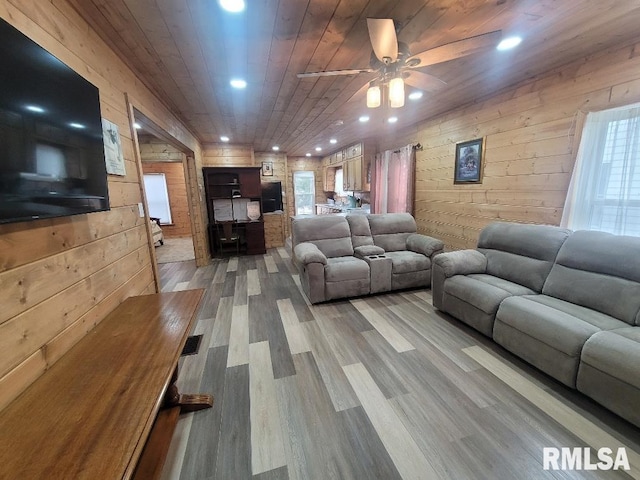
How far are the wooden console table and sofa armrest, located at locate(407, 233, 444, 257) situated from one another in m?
2.95

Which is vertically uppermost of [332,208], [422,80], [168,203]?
[422,80]

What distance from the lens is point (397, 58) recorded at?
177 centimetres

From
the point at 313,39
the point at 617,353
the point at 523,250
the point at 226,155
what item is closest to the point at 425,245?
the point at 523,250

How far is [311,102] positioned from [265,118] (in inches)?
37.6

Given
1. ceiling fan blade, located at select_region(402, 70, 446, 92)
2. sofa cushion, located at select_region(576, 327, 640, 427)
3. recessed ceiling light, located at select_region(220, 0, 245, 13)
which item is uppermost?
recessed ceiling light, located at select_region(220, 0, 245, 13)

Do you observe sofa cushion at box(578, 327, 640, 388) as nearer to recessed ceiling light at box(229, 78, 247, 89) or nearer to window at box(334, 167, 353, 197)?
recessed ceiling light at box(229, 78, 247, 89)

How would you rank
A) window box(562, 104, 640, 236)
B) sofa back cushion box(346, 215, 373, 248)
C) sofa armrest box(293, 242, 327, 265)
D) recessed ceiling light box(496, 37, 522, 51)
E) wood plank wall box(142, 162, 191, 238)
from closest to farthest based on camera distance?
recessed ceiling light box(496, 37, 522, 51), window box(562, 104, 640, 236), sofa armrest box(293, 242, 327, 265), sofa back cushion box(346, 215, 373, 248), wood plank wall box(142, 162, 191, 238)

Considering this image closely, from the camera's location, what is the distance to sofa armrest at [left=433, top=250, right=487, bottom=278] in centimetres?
Answer: 265

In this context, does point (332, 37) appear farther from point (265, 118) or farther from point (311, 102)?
point (265, 118)

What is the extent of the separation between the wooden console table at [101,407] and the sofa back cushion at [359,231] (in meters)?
2.62

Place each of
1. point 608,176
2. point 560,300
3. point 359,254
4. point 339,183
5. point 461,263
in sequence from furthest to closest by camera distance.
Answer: point 339,183
point 359,254
point 461,263
point 608,176
point 560,300

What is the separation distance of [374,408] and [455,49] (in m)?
2.33

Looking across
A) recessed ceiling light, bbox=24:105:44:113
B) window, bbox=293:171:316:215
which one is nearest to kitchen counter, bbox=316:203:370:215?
window, bbox=293:171:316:215

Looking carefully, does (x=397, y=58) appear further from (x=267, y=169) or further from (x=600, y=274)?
(x=267, y=169)
